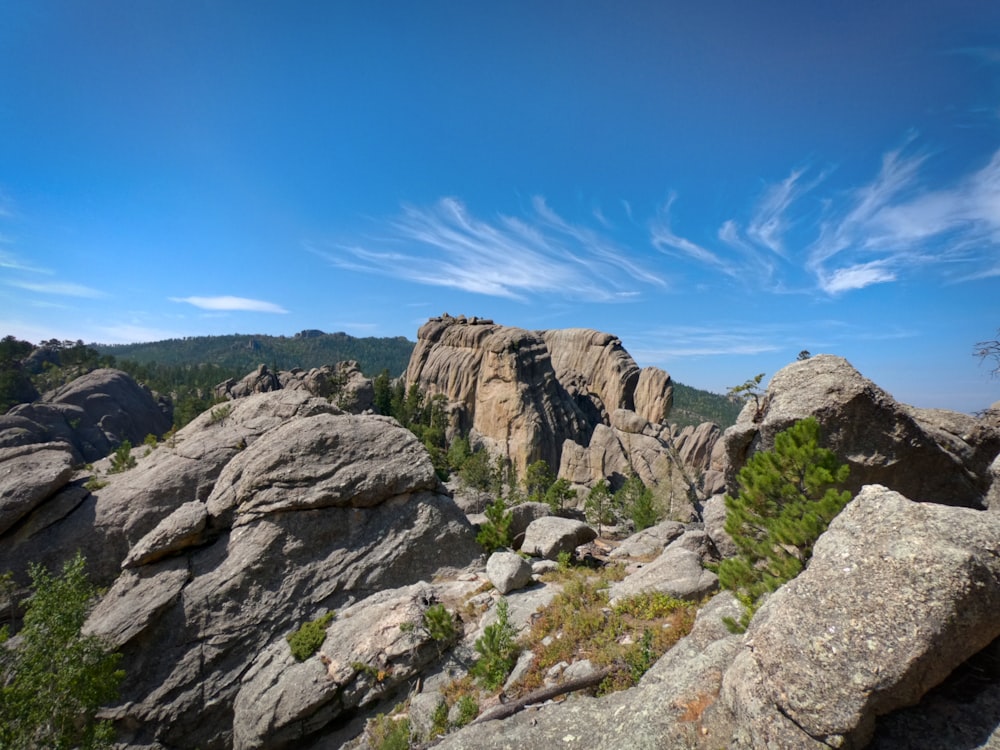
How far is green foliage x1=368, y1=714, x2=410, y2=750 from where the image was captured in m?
12.4

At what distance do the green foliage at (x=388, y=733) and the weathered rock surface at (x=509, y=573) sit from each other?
19.6 ft

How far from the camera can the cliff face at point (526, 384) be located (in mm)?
85625

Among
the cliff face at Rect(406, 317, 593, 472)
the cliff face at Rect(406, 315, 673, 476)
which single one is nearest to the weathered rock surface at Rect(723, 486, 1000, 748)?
the cliff face at Rect(406, 317, 593, 472)

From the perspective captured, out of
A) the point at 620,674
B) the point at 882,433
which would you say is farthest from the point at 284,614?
the point at 882,433

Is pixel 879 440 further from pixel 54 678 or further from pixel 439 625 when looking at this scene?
pixel 54 678

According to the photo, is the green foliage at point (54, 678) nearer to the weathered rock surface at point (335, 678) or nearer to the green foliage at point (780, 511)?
the weathered rock surface at point (335, 678)

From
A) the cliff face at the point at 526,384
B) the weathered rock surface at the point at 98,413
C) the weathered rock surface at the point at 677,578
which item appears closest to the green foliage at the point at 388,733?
the weathered rock surface at the point at 677,578

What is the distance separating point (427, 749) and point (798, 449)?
10970 millimetres

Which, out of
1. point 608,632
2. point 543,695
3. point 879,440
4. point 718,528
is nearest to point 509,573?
point 608,632

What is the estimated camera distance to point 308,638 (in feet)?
55.8

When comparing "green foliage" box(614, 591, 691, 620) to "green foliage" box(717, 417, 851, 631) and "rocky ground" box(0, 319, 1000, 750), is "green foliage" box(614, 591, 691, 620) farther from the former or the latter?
"green foliage" box(717, 417, 851, 631)

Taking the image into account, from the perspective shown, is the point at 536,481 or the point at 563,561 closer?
the point at 563,561

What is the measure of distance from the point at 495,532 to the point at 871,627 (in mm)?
17944

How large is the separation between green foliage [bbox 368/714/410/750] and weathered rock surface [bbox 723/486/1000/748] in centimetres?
929
